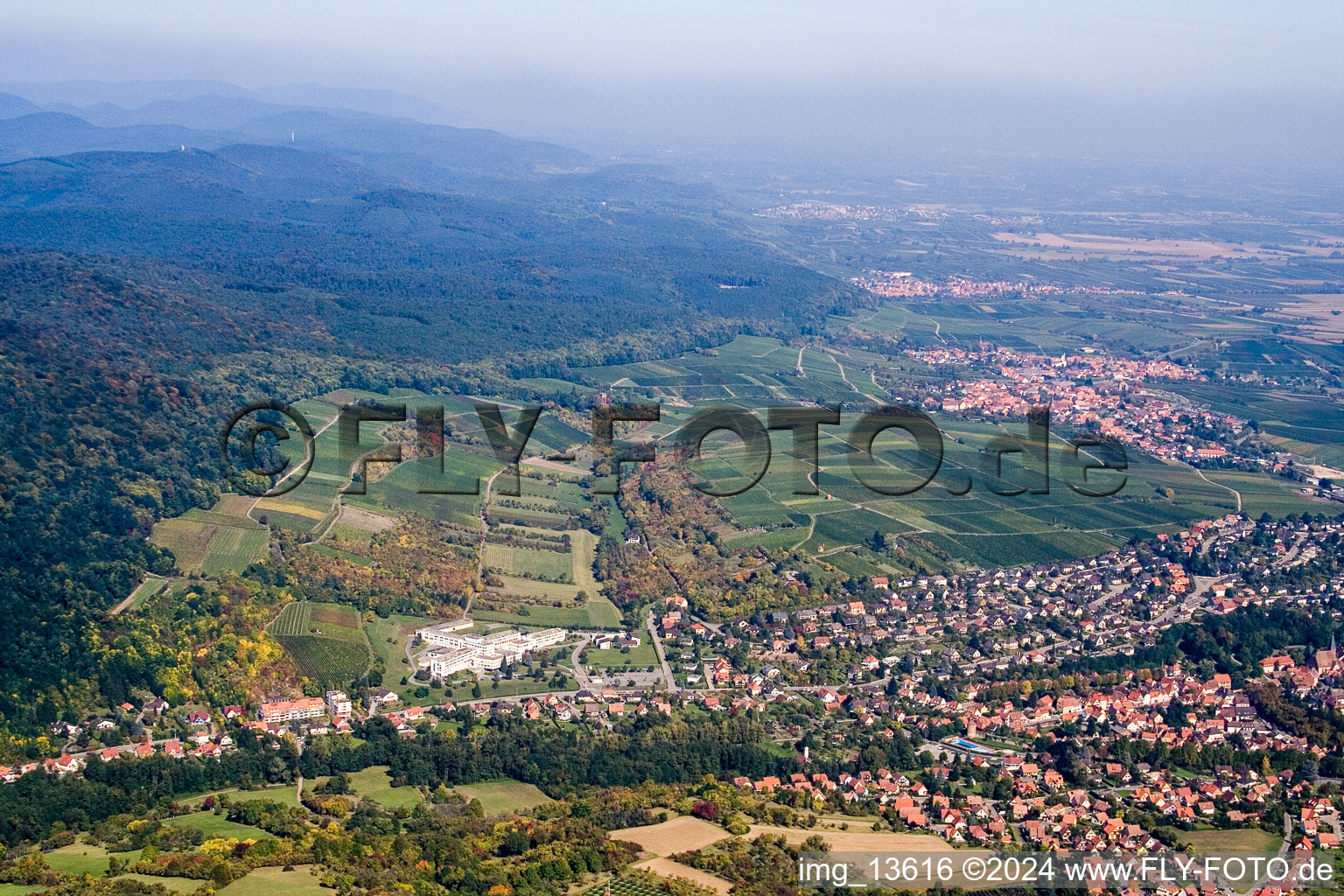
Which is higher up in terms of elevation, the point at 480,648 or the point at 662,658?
the point at 480,648

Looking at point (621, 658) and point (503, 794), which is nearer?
point (503, 794)

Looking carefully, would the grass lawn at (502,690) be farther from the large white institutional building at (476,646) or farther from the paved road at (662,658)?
the paved road at (662,658)

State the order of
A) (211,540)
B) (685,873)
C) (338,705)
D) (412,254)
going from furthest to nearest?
(412,254) < (211,540) < (338,705) < (685,873)

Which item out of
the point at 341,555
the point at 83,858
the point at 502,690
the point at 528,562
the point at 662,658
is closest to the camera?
the point at 83,858

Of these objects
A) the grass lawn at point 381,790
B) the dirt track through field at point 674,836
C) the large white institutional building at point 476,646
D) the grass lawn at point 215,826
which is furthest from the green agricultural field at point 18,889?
the large white institutional building at point 476,646

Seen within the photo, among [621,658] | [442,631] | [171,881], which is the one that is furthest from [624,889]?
[442,631]

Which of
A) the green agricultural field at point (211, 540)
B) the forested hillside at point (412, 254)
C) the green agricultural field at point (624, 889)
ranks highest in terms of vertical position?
the forested hillside at point (412, 254)

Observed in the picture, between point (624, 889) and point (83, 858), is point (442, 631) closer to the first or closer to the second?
point (83, 858)

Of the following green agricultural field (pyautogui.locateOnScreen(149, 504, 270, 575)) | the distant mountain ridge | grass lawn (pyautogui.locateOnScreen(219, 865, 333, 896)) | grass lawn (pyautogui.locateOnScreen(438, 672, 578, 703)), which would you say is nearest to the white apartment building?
grass lawn (pyautogui.locateOnScreen(438, 672, 578, 703))

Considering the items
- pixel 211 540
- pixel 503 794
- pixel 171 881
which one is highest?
pixel 211 540
